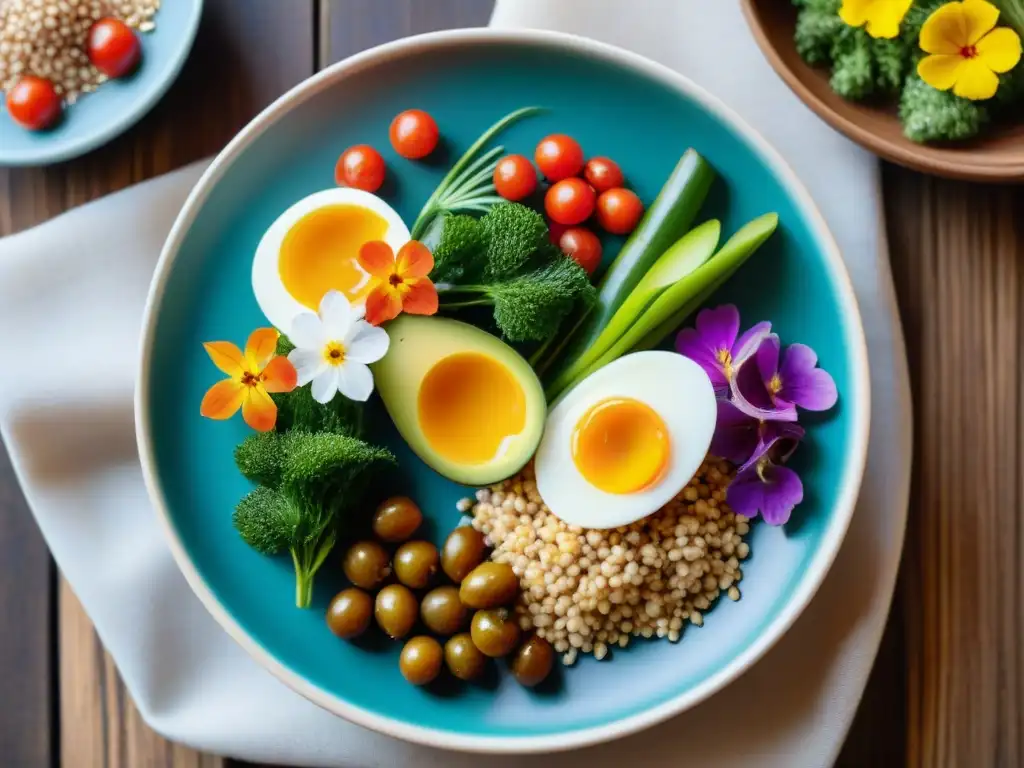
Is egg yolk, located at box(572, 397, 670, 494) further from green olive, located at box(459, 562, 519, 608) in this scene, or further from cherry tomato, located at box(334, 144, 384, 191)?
cherry tomato, located at box(334, 144, 384, 191)

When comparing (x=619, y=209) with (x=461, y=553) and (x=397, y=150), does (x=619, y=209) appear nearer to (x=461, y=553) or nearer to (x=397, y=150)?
(x=397, y=150)

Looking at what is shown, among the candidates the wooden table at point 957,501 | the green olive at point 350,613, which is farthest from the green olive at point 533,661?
the wooden table at point 957,501

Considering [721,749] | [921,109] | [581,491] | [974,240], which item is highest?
[921,109]

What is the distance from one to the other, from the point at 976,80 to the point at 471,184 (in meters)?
0.76

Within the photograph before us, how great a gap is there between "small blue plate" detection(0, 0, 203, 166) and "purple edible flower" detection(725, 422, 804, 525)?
1142 millimetres

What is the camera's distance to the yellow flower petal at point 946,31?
4.13 ft

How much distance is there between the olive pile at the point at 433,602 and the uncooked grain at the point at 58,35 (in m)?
0.93

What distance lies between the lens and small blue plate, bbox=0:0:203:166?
1479mm

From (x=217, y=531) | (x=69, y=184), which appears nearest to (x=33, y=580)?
(x=217, y=531)

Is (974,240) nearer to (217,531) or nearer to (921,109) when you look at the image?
(921,109)

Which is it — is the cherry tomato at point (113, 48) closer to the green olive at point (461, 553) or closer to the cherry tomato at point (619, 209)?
the cherry tomato at point (619, 209)

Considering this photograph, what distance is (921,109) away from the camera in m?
1.34

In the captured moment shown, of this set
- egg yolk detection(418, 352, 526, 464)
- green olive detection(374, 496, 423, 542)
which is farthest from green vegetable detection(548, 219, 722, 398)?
green olive detection(374, 496, 423, 542)

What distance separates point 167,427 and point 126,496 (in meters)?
0.18
